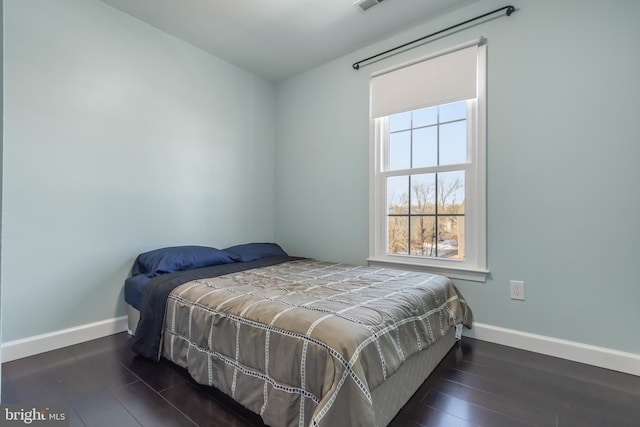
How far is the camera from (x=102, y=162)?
2.50 m

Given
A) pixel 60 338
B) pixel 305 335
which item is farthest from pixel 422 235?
pixel 60 338

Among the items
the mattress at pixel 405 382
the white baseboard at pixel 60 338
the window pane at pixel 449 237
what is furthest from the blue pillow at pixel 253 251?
the mattress at pixel 405 382

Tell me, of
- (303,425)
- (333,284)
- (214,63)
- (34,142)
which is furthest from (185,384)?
(214,63)

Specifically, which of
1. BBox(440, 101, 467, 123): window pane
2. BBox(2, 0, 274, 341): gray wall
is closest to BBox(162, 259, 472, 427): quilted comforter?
BBox(2, 0, 274, 341): gray wall

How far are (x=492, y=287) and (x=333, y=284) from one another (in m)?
1.23

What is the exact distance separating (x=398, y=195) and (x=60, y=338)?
282cm

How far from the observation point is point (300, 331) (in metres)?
1.39

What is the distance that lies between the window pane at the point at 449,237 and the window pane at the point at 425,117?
2.69ft

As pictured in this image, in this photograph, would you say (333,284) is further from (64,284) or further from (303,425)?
(64,284)

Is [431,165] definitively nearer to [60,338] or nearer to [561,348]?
[561,348]

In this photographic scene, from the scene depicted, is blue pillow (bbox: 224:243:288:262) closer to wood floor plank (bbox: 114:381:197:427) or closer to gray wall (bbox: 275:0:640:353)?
wood floor plank (bbox: 114:381:197:427)

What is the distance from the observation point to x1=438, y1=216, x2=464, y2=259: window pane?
2.58 m

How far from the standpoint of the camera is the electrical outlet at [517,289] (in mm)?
2285

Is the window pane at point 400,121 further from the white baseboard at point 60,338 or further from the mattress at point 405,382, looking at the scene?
the white baseboard at point 60,338
